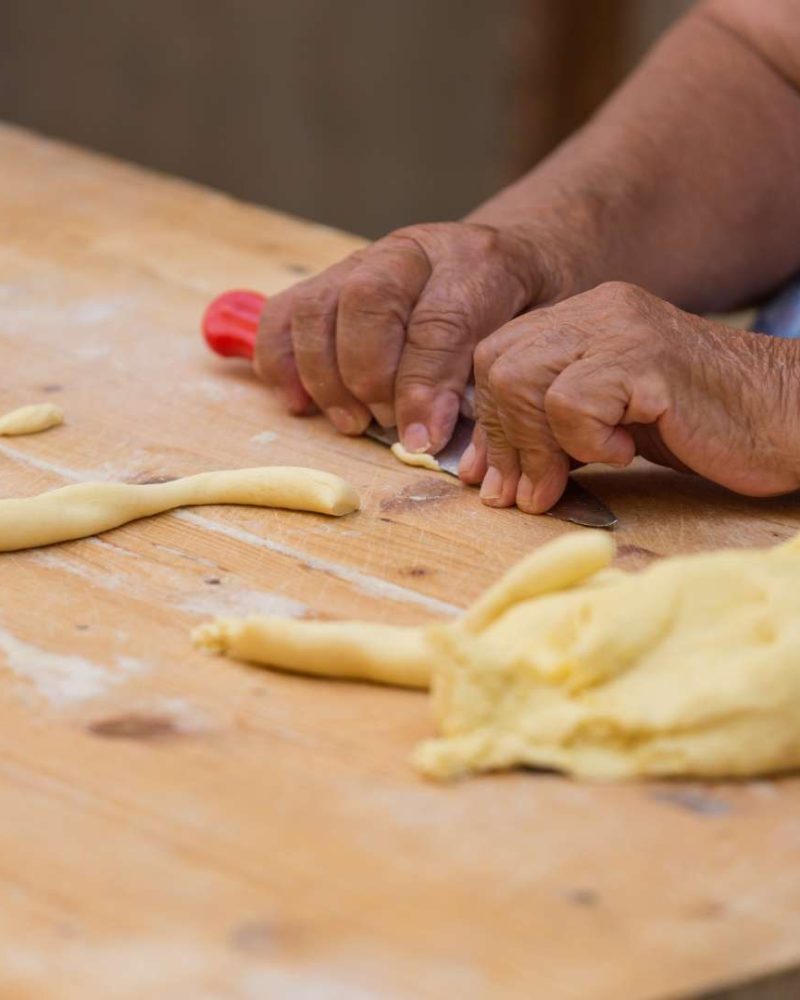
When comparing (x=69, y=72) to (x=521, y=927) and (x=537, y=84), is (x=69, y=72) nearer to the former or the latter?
(x=537, y=84)

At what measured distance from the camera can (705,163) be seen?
6.87 feet

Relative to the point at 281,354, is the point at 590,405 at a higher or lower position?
higher

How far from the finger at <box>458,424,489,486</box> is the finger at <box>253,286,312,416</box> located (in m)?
0.28

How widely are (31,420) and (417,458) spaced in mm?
442

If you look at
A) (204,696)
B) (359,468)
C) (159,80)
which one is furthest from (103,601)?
(159,80)

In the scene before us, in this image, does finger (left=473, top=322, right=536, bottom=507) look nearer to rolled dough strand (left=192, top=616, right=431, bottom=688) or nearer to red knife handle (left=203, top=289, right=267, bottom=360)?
rolled dough strand (left=192, top=616, right=431, bottom=688)

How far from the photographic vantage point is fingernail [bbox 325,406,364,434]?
5.52ft

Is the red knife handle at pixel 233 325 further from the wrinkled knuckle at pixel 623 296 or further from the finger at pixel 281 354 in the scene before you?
the wrinkled knuckle at pixel 623 296

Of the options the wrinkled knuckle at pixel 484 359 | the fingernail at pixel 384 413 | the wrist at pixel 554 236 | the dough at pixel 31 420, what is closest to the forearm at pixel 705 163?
the wrist at pixel 554 236

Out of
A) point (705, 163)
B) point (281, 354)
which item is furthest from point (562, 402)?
point (705, 163)

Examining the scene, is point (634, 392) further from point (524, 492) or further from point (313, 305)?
point (313, 305)

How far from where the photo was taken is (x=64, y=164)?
104 inches

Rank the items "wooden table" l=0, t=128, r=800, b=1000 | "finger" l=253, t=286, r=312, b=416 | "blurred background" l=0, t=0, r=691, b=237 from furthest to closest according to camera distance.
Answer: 1. "blurred background" l=0, t=0, r=691, b=237
2. "finger" l=253, t=286, r=312, b=416
3. "wooden table" l=0, t=128, r=800, b=1000

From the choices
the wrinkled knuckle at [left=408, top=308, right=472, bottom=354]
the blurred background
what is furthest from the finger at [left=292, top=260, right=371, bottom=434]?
the blurred background
